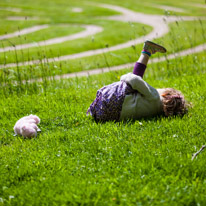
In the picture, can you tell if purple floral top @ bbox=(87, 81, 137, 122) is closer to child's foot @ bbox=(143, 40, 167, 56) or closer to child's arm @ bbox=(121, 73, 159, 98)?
child's arm @ bbox=(121, 73, 159, 98)

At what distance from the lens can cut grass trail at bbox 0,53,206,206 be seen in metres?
2.77

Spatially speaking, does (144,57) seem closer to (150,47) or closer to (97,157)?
(150,47)

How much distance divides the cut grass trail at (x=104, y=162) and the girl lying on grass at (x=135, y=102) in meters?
0.15

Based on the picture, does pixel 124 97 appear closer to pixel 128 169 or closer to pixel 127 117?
pixel 127 117

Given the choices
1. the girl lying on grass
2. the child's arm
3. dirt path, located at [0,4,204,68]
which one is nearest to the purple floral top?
the girl lying on grass

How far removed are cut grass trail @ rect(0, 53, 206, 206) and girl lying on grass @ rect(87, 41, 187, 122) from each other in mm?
154

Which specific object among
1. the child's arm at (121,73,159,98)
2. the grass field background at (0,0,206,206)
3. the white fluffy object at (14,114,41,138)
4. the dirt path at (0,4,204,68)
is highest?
the child's arm at (121,73,159,98)

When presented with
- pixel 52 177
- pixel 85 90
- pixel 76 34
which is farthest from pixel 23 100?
pixel 76 34

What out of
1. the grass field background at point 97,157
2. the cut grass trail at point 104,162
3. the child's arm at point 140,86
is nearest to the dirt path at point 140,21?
the grass field background at point 97,157

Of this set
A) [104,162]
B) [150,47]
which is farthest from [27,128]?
[150,47]

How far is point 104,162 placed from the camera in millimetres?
3242

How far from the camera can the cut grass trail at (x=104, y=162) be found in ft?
9.08

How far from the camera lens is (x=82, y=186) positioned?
288 centimetres

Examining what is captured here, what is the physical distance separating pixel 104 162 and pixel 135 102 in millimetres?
1262
